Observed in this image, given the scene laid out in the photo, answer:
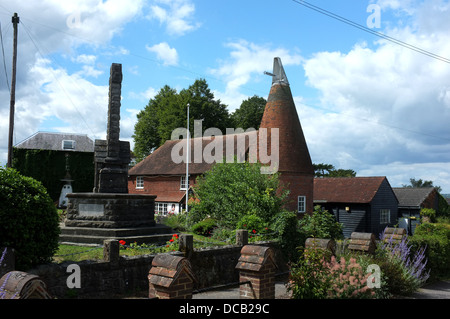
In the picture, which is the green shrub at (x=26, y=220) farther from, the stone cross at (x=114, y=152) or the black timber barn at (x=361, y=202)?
the black timber barn at (x=361, y=202)

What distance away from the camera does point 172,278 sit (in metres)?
5.16

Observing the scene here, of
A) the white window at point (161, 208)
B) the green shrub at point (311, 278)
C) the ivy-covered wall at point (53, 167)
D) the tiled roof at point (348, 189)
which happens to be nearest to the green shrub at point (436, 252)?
the green shrub at point (311, 278)

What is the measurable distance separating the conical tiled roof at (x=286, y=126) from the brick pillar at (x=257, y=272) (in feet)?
54.7

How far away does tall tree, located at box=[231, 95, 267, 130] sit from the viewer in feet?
152

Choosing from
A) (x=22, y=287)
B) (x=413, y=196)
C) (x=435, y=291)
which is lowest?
(x=435, y=291)

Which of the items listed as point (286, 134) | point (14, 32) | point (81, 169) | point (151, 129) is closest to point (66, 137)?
point (81, 169)

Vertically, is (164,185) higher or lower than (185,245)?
higher

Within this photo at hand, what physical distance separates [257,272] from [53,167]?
34.1m

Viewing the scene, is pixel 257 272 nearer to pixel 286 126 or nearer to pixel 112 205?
pixel 112 205

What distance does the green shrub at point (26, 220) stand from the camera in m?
7.16

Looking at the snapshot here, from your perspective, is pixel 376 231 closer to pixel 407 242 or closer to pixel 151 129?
pixel 407 242

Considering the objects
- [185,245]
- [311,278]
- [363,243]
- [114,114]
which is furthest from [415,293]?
[114,114]

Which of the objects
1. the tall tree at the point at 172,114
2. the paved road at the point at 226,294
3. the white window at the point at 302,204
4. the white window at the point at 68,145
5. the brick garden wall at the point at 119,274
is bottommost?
the paved road at the point at 226,294

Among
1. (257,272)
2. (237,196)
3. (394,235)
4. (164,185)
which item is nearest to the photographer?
(257,272)
